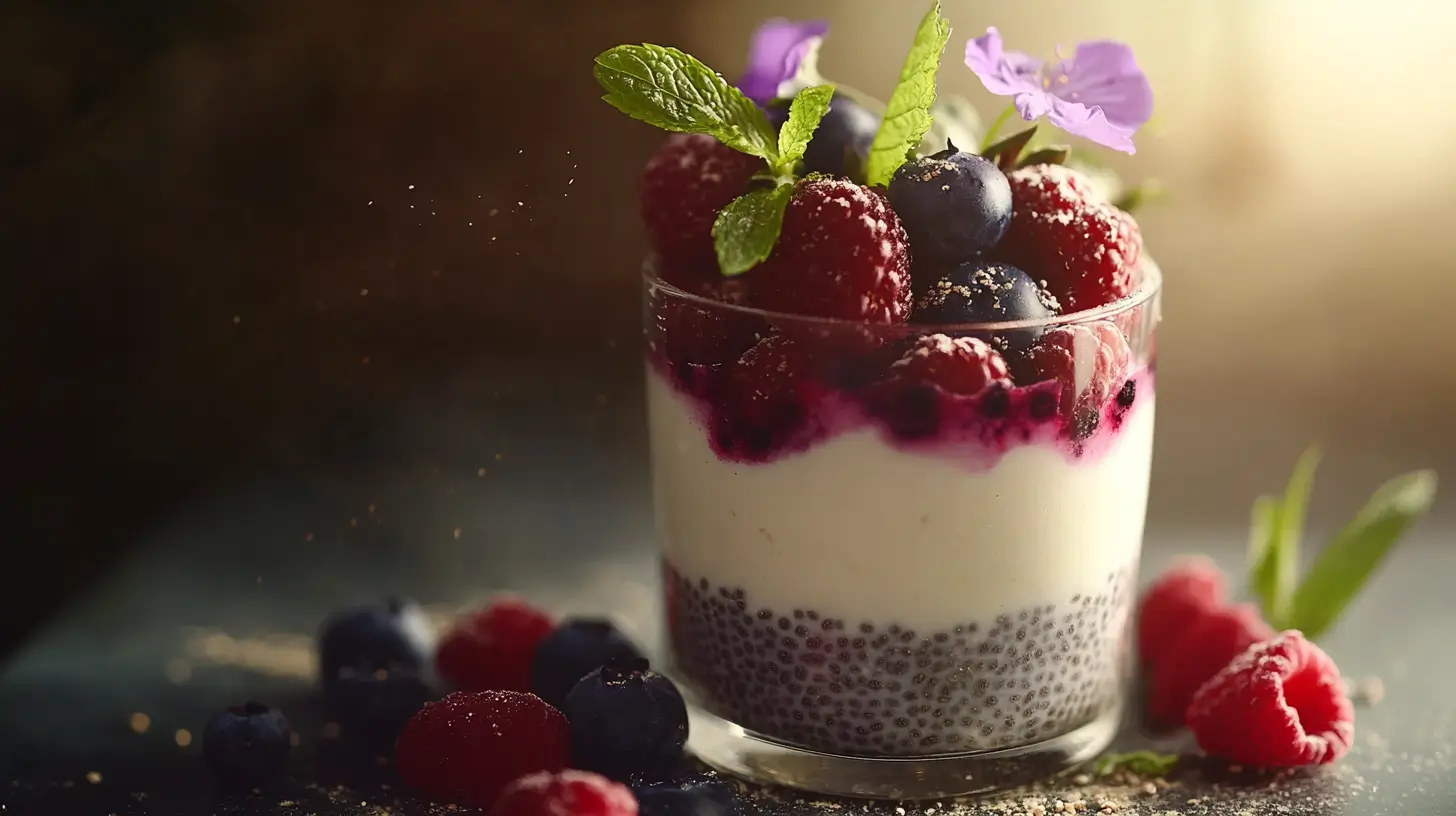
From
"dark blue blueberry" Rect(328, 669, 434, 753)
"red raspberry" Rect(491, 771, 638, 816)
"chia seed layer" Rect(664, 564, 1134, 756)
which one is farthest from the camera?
"dark blue blueberry" Rect(328, 669, 434, 753)

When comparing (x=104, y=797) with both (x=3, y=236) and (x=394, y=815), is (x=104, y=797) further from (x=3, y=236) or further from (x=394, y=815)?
(x=3, y=236)

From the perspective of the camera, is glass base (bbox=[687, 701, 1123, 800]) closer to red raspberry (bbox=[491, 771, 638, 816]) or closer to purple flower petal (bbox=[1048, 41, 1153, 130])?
red raspberry (bbox=[491, 771, 638, 816])

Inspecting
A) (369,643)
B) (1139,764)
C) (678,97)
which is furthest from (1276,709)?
(369,643)

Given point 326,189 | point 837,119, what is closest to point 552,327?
point 326,189

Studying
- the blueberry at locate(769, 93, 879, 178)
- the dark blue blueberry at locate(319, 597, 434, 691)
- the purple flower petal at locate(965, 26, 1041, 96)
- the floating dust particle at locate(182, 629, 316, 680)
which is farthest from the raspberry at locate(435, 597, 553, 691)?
the purple flower petal at locate(965, 26, 1041, 96)

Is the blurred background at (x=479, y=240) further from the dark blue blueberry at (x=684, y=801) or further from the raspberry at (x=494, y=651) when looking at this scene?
the dark blue blueberry at (x=684, y=801)
